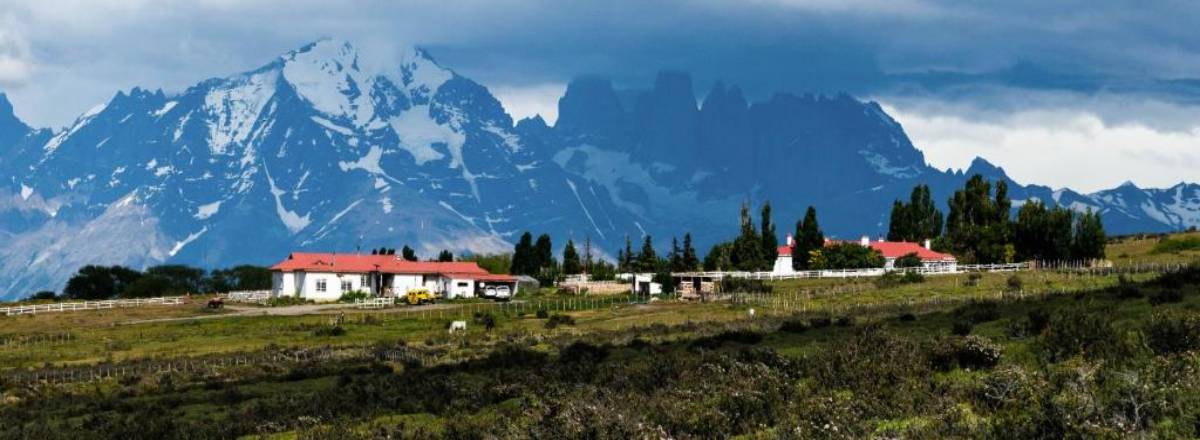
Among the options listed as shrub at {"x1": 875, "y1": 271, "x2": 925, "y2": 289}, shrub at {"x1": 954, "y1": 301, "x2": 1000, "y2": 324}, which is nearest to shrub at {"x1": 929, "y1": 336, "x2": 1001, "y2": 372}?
shrub at {"x1": 954, "y1": 301, "x2": 1000, "y2": 324}

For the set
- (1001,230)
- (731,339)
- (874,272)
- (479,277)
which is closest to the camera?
(731,339)

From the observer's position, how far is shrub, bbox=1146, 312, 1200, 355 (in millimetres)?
28516

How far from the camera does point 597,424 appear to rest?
23.8 m

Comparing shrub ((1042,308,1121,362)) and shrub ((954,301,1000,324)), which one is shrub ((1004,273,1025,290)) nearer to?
shrub ((954,301,1000,324))

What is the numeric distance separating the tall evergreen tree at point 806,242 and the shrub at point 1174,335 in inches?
5271

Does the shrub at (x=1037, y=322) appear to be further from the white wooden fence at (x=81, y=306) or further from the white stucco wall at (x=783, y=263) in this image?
the white stucco wall at (x=783, y=263)

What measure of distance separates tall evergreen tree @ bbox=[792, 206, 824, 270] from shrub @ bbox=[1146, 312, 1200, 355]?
134 metres

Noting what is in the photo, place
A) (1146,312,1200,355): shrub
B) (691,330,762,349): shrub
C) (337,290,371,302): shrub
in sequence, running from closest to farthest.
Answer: (1146,312,1200,355): shrub
(691,330,762,349): shrub
(337,290,371,302): shrub

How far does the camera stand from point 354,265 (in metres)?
146

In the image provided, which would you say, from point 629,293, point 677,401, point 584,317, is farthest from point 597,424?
point 629,293

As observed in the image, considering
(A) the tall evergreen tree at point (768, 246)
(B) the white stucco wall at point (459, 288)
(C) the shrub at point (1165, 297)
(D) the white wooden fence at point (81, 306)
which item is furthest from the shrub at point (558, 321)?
(A) the tall evergreen tree at point (768, 246)

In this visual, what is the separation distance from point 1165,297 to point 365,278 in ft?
359

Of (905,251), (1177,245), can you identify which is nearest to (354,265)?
(905,251)

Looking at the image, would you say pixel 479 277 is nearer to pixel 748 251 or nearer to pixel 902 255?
pixel 748 251
